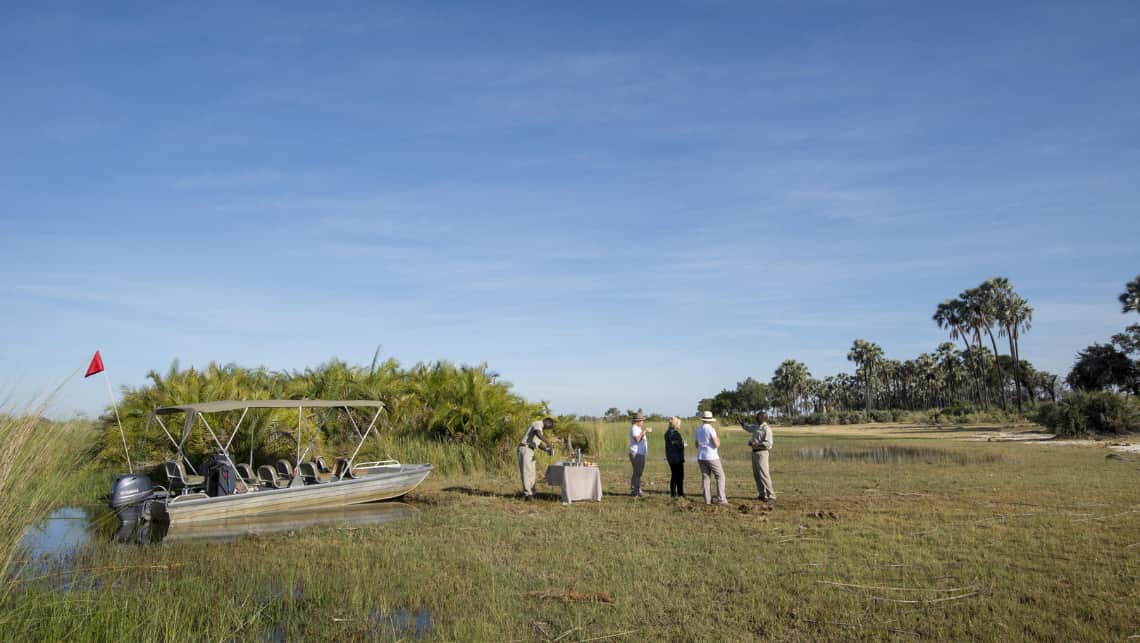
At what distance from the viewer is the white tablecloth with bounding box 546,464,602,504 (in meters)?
15.8

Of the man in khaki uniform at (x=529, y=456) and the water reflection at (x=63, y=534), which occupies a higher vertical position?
the man in khaki uniform at (x=529, y=456)

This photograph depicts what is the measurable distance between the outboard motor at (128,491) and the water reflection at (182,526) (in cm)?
38

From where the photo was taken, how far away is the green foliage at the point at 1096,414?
3547 centimetres

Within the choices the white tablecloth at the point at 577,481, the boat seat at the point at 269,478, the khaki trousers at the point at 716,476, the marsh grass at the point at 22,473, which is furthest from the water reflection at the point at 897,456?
the marsh grass at the point at 22,473

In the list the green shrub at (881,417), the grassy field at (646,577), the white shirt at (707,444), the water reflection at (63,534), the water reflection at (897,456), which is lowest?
the grassy field at (646,577)

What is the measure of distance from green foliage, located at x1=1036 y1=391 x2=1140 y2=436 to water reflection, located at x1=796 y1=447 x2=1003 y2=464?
881 centimetres

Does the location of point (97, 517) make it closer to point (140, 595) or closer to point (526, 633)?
point (140, 595)

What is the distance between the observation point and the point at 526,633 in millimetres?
6855

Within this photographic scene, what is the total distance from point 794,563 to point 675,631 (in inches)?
124

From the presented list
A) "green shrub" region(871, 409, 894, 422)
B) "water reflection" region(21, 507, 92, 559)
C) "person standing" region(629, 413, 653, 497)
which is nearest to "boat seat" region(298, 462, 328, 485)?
"water reflection" region(21, 507, 92, 559)

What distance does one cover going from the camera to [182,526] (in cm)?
1380

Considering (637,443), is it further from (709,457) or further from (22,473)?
(22,473)

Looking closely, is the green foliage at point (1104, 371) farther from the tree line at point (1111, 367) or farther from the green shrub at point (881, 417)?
the green shrub at point (881, 417)

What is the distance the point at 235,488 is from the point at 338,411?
935 cm
